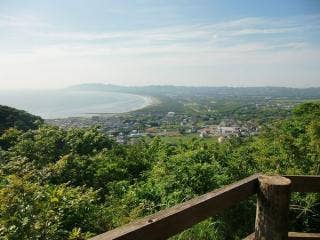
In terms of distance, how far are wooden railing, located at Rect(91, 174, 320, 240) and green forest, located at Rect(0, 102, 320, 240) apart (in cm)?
118

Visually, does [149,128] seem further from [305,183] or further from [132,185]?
[305,183]

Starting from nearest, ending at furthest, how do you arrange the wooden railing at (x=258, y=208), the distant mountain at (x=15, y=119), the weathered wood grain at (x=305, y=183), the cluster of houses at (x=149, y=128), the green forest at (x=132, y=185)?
the wooden railing at (x=258, y=208), the weathered wood grain at (x=305, y=183), the green forest at (x=132, y=185), the distant mountain at (x=15, y=119), the cluster of houses at (x=149, y=128)

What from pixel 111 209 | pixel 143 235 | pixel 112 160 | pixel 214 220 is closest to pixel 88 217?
pixel 111 209

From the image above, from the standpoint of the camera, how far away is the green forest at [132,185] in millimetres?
5129

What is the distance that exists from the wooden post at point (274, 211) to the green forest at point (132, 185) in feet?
4.09

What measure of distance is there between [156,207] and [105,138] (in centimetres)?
1405

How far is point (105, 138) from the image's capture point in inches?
914

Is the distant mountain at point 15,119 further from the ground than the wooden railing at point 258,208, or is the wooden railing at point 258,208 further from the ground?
the wooden railing at point 258,208

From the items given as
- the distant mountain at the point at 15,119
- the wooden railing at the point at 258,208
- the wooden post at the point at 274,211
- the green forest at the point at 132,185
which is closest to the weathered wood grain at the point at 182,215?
the wooden railing at the point at 258,208

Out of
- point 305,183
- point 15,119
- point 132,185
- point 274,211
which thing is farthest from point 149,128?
point 274,211

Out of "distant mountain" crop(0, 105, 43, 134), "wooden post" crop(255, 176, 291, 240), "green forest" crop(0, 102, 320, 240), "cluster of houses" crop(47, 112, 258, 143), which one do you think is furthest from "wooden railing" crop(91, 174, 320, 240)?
"cluster of houses" crop(47, 112, 258, 143)

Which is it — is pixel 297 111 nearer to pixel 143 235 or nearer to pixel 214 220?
pixel 214 220

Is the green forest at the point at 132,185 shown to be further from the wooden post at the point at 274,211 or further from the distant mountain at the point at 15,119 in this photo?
the distant mountain at the point at 15,119

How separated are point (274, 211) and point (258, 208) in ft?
0.47
